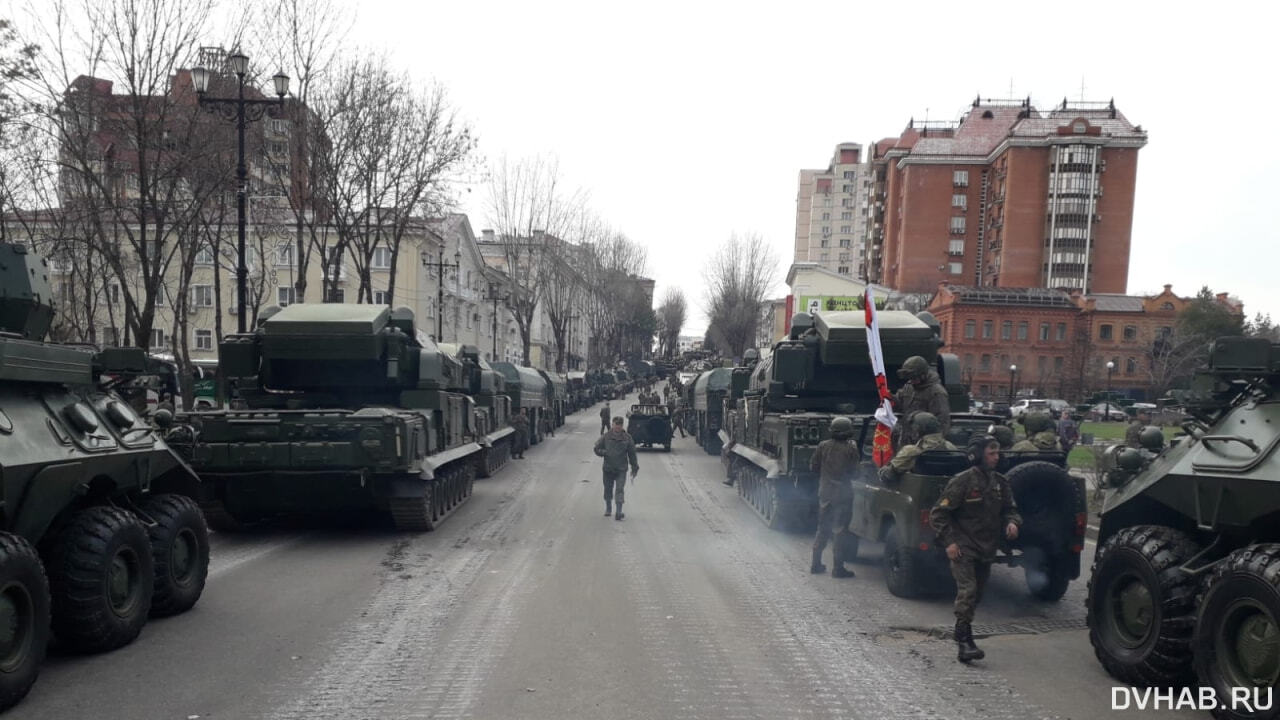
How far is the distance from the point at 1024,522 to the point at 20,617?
7426 mm

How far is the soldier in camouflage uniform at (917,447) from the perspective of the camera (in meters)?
7.73

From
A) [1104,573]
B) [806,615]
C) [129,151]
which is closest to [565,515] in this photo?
[806,615]

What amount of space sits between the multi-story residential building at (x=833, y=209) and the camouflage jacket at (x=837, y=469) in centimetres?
A: 11182

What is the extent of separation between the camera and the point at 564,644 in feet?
20.9

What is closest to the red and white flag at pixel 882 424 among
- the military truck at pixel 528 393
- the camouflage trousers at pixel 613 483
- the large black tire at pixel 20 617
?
the camouflage trousers at pixel 613 483

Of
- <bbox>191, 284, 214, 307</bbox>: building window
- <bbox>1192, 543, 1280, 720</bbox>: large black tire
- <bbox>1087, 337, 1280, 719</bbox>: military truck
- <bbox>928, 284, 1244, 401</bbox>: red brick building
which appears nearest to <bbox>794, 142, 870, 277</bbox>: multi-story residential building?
<bbox>928, 284, 1244, 401</bbox>: red brick building

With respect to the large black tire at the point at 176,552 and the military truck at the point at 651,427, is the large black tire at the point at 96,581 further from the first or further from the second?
the military truck at the point at 651,427

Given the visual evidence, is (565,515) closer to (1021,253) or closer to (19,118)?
(19,118)

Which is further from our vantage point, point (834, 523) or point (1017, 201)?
point (1017, 201)

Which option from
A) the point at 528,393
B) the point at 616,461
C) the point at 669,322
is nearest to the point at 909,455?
the point at 616,461

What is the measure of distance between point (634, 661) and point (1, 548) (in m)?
3.77

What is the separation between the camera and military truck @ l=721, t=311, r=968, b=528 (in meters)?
12.1

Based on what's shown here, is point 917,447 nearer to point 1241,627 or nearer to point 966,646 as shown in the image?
point 966,646

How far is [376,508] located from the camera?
11.1 m
